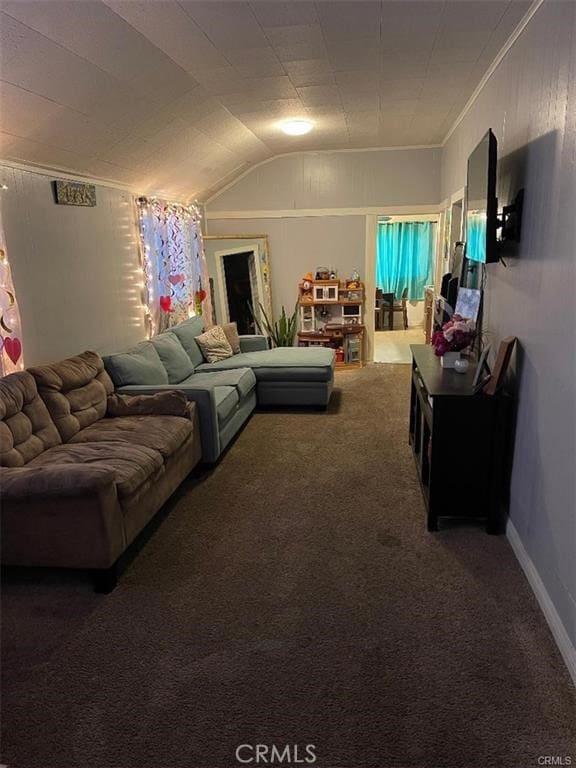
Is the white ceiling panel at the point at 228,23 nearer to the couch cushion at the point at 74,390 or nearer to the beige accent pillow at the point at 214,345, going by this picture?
the couch cushion at the point at 74,390

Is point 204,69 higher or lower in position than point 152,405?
higher

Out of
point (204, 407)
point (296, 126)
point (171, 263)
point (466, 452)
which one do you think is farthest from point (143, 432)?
point (296, 126)

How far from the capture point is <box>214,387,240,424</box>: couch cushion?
3.92 meters

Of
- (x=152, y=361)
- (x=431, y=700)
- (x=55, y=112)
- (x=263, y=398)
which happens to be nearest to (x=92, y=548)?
(x=431, y=700)

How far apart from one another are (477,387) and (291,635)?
5.07ft

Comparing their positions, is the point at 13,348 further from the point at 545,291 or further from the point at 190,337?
the point at 545,291

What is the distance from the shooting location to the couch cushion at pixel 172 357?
455 cm

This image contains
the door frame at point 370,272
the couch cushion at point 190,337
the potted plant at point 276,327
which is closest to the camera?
the couch cushion at point 190,337

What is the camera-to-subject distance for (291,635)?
2.17m

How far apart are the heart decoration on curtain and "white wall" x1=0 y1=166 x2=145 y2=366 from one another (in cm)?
14

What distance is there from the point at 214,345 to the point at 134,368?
5.11 ft

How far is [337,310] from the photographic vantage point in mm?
6859

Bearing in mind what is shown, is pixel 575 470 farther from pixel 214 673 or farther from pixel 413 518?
pixel 214 673

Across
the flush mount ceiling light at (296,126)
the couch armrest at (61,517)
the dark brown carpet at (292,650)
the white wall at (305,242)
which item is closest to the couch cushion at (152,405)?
the dark brown carpet at (292,650)
